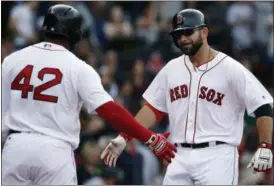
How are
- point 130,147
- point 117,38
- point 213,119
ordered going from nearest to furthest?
point 213,119
point 130,147
point 117,38

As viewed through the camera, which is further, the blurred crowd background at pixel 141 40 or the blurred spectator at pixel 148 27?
the blurred spectator at pixel 148 27

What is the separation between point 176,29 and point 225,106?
0.81 meters

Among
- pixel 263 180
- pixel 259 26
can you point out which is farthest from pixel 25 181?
pixel 259 26

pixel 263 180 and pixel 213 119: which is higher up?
pixel 213 119

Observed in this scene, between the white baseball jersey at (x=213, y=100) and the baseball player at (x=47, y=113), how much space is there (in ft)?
2.63

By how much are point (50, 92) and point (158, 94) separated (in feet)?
4.89

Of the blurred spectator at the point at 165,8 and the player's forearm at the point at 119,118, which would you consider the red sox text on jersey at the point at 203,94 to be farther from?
the blurred spectator at the point at 165,8

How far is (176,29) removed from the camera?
336 inches

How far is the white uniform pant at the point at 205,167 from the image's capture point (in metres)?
8.31

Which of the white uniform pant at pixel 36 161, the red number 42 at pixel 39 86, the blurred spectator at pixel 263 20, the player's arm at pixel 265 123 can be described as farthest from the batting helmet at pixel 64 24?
the blurred spectator at pixel 263 20

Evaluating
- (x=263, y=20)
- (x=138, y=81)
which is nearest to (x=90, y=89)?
(x=138, y=81)

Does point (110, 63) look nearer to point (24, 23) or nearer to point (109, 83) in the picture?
point (109, 83)

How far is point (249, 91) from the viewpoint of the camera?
27.4 ft

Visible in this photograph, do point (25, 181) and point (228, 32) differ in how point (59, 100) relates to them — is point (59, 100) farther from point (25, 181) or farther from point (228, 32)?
point (228, 32)
